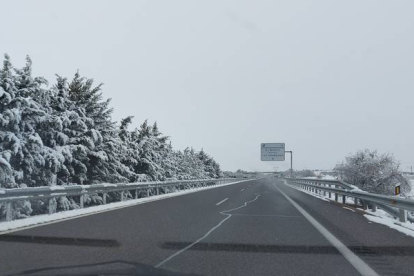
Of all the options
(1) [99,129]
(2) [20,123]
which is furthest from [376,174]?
(2) [20,123]

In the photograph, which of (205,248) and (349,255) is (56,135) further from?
(349,255)

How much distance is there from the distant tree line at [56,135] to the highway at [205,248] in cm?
586

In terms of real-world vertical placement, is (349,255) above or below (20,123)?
below

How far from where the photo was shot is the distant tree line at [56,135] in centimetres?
1457

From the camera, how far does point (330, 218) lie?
12.0m

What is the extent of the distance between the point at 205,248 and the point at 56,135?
13.8 m

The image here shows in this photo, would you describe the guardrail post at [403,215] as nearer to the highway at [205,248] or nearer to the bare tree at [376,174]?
the highway at [205,248]

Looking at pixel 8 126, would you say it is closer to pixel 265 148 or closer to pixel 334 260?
pixel 334 260

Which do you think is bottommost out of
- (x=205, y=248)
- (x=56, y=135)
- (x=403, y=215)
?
(x=205, y=248)

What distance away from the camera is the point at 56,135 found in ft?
60.0

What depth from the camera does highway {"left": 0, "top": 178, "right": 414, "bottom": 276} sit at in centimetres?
548

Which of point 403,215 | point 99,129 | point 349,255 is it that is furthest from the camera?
point 99,129

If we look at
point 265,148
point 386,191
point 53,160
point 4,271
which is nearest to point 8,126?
point 53,160

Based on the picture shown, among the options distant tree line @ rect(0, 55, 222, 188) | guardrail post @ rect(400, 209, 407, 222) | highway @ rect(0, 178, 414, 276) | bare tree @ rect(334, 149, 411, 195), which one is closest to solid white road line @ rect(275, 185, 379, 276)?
highway @ rect(0, 178, 414, 276)
